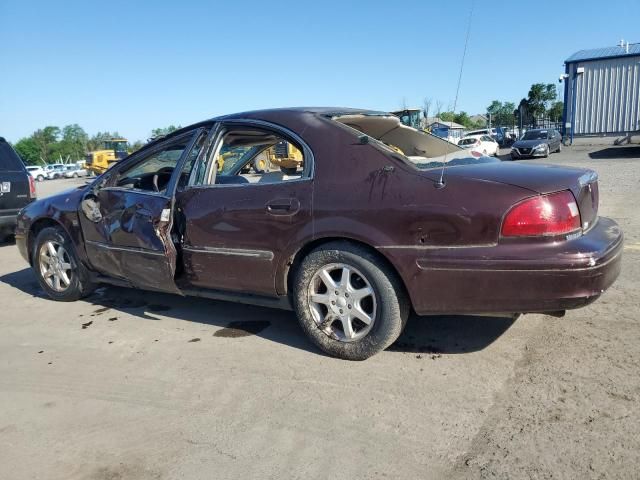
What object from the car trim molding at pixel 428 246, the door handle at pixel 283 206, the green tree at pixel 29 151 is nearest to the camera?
the car trim molding at pixel 428 246

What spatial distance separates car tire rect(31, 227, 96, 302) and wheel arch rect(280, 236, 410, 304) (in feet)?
7.80

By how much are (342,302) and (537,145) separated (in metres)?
23.9

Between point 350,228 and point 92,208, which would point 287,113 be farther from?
point 92,208

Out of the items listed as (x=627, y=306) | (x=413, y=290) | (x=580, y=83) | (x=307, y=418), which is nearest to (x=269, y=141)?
(x=413, y=290)

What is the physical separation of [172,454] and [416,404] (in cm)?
128

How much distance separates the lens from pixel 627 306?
12.8 feet

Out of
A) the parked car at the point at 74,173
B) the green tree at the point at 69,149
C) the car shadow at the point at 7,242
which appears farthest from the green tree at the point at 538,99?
the green tree at the point at 69,149

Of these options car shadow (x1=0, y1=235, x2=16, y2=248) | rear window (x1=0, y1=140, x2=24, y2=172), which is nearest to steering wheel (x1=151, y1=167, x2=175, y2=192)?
rear window (x1=0, y1=140, x2=24, y2=172)

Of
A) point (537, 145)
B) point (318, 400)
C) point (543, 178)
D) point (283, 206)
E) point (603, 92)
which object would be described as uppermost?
point (603, 92)

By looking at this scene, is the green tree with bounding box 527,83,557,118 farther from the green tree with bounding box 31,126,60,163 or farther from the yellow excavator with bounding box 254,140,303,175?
the green tree with bounding box 31,126,60,163

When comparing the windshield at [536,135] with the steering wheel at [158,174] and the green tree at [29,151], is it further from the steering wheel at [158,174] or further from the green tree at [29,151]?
the green tree at [29,151]

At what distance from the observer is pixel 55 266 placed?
5105 mm

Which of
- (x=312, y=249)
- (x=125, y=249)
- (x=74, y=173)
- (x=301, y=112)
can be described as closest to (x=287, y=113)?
(x=301, y=112)

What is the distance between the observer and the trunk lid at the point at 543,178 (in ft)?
9.30
